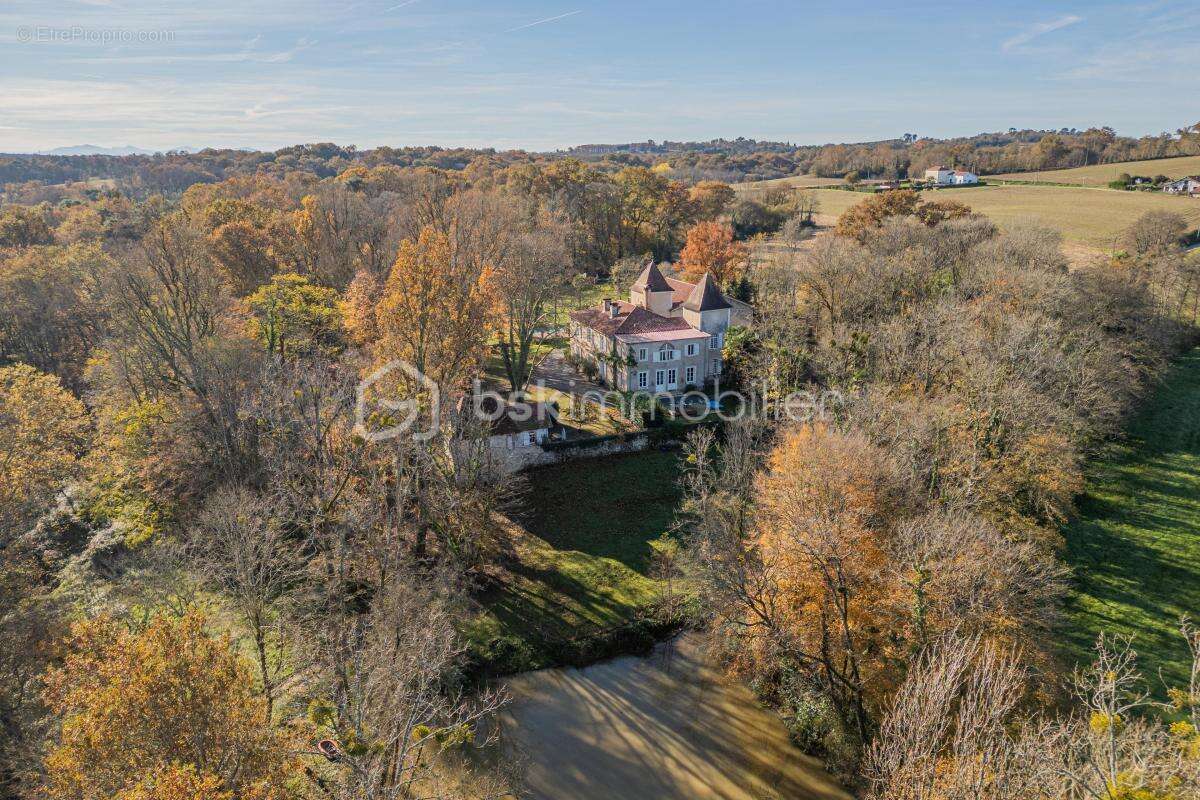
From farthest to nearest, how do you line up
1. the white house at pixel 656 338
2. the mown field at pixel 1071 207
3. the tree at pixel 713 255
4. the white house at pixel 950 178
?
the white house at pixel 950 178
the mown field at pixel 1071 207
the tree at pixel 713 255
the white house at pixel 656 338

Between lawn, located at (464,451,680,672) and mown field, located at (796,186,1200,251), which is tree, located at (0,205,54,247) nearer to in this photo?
lawn, located at (464,451,680,672)

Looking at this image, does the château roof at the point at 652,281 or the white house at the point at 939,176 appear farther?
the white house at the point at 939,176

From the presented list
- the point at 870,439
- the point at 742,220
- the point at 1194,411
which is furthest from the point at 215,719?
the point at 742,220

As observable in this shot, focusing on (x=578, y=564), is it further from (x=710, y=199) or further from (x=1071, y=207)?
(x=1071, y=207)

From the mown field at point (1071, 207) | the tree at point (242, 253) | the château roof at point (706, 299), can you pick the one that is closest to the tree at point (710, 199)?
the mown field at point (1071, 207)

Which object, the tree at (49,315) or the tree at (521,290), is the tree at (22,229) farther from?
the tree at (521,290)

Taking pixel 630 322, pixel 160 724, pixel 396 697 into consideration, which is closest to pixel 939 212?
pixel 630 322
